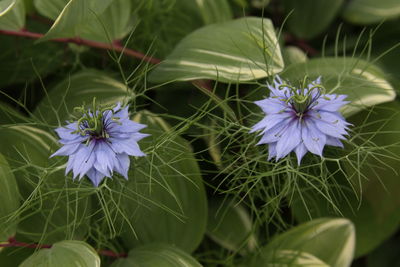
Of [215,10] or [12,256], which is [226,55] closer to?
[215,10]

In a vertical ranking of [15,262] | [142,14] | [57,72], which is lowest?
[15,262]

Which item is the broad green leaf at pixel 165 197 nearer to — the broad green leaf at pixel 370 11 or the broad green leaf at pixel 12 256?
→ the broad green leaf at pixel 12 256

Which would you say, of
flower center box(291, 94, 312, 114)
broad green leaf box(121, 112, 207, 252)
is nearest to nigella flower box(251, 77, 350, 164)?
flower center box(291, 94, 312, 114)

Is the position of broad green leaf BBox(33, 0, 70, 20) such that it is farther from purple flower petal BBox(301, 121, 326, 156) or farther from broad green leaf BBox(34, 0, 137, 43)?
purple flower petal BBox(301, 121, 326, 156)

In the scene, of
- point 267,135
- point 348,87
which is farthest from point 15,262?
point 348,87

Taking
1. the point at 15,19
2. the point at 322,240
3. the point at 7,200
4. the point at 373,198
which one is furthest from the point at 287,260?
the point at 15,19

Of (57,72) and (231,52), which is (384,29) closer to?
(231,52)

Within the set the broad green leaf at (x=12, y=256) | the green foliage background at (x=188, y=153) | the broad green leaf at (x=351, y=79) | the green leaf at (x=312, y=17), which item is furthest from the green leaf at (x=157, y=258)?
the green leaf at (x=312, y=17)
